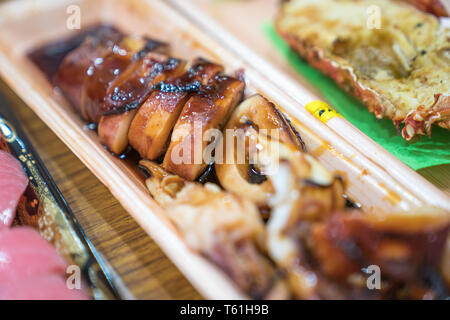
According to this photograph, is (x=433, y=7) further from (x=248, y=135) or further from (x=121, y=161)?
(x=121, y=161)

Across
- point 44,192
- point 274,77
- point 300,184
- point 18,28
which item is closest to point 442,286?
point 300,184

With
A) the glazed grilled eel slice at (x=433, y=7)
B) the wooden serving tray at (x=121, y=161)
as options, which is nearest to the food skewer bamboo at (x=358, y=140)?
the wooden serving tray at (x=121, y=161)

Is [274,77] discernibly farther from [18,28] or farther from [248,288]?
[18,28]

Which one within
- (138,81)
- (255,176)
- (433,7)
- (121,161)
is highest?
(433,7)

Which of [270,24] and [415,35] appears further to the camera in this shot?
[270,24]

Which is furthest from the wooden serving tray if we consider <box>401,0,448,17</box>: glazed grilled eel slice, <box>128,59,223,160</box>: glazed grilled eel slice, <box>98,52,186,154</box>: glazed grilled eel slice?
<box>401,0,448,17</box>: glazed grilled eel slice

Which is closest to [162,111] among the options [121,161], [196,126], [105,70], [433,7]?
[196,126]
